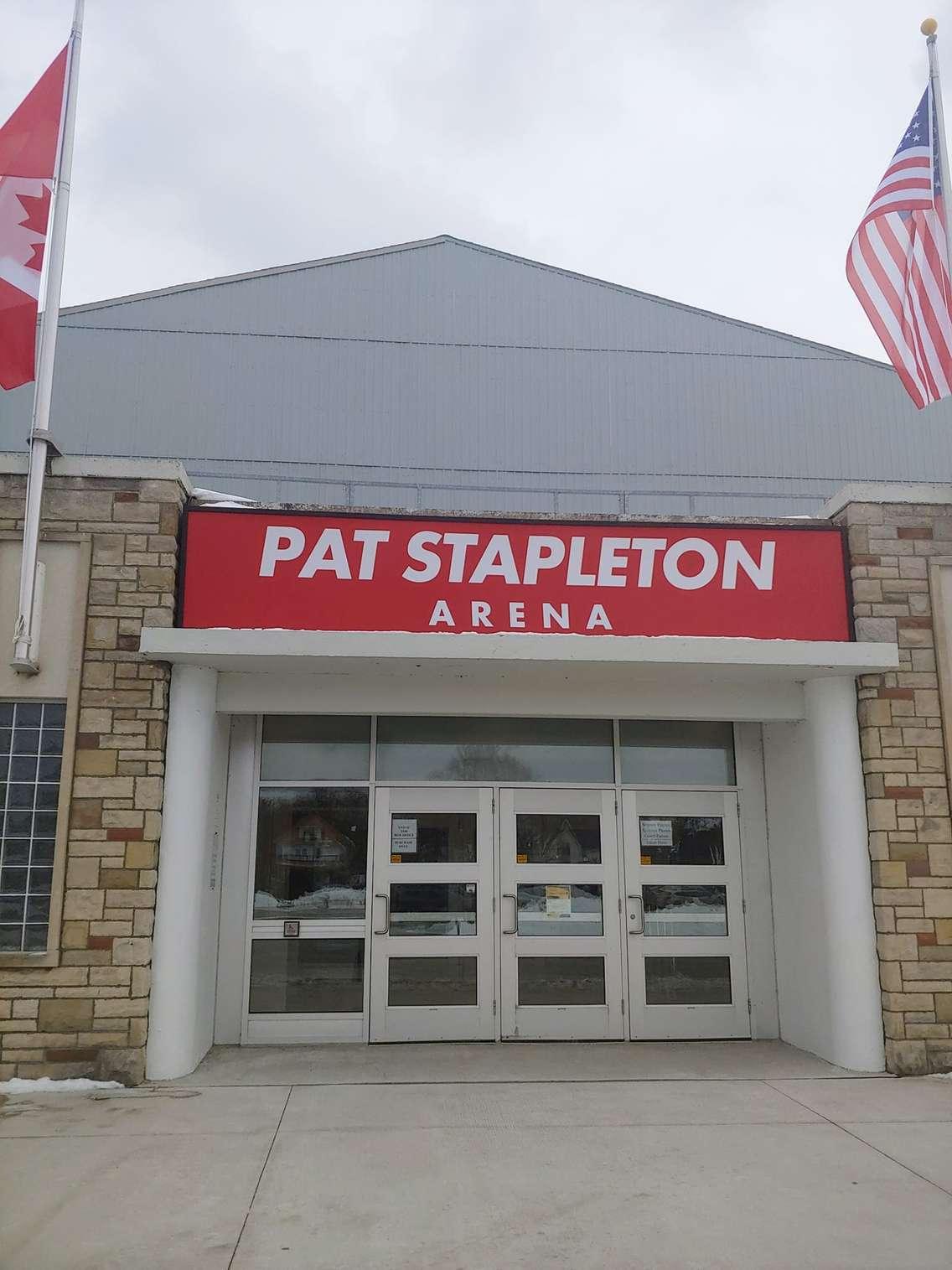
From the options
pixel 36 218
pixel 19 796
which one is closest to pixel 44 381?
pixel 36 218

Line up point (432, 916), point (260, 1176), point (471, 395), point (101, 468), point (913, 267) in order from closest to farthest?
1. point (260, 1176)
2. point (101, 468)
3. point (913, 267)
4. point (432, 916)
5. point (471, 395)

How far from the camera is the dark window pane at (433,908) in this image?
8.78 m

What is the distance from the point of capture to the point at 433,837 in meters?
8.95

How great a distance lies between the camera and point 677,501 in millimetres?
17531

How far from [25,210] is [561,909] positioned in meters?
7.40

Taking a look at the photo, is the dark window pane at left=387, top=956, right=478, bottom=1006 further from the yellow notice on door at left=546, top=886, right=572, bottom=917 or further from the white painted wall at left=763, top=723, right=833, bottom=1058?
the white painted wall at left=763, top=723, right=833, bottom=1058

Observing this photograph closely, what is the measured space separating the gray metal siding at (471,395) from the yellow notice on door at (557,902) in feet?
30.9

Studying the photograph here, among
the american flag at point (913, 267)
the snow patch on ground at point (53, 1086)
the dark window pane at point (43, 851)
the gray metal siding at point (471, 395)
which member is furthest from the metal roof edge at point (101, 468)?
the gray metal siding at point (471, 395)

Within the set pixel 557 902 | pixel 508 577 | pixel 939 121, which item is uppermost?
pixel 939 121

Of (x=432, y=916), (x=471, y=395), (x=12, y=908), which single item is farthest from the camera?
(x=471, y=395)

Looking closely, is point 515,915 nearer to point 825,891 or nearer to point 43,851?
point 825,891

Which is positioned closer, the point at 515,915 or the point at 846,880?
the point at 846,880

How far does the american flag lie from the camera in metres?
8.44

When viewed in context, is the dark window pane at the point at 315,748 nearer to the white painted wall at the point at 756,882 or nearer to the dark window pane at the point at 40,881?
the dark window pane at the point at 40,881
